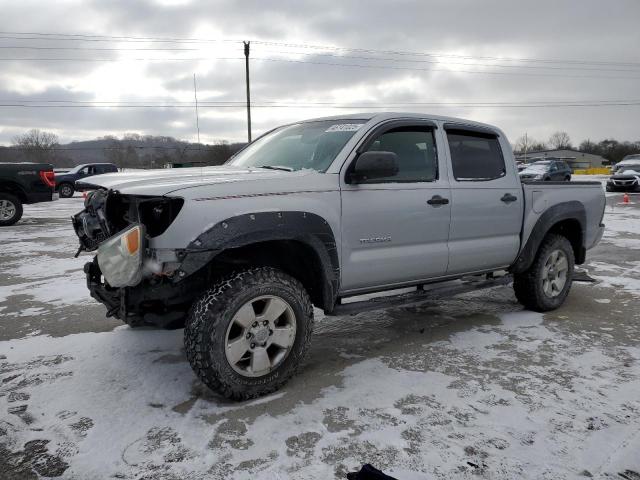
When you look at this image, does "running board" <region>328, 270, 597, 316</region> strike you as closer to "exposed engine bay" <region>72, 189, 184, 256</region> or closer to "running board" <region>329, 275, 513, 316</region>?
"running board" <region>329, 275, 513, 316</region>

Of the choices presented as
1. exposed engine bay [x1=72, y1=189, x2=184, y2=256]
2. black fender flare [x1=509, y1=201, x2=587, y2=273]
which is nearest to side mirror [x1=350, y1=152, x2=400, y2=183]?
exposed engine bay [x1=72, y1=189, x2=184, y2=256]

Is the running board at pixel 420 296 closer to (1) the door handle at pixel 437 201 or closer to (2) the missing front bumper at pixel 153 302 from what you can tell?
(1) the door handle at pixel 437 201

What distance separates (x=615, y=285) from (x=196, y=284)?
5.26 meters

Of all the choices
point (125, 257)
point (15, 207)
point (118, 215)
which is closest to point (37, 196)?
point (15, 207)

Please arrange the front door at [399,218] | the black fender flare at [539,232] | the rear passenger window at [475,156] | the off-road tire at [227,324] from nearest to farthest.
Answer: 1. the off-road tire at [227,324]
2. the front door at [399,218]
3. the rear passenger window at [475,156]
4. the black fender flare at [539,232]

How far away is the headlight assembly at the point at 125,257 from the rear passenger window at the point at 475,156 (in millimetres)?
2606

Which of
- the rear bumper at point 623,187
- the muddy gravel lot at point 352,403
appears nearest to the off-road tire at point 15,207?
the muddy gravel lot at point 352,403

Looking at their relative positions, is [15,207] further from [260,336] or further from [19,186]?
[260,336]

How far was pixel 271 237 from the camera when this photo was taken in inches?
117

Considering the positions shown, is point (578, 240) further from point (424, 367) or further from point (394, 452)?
point (394, 452)

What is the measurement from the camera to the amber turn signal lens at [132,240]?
271cm

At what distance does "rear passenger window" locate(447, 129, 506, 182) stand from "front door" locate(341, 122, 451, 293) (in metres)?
0.23

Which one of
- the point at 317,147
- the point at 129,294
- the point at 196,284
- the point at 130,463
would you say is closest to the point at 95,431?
the point at 130,463

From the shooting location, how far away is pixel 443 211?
3895mm
